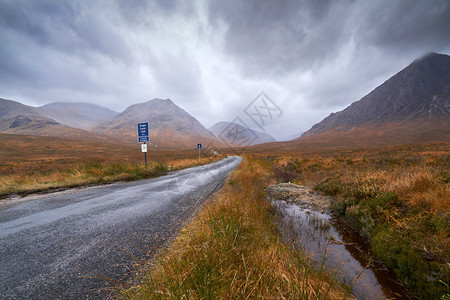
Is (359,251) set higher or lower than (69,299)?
lower

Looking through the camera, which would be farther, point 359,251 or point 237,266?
point 359,251

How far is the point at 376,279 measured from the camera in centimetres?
279

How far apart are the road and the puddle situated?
2.76 m

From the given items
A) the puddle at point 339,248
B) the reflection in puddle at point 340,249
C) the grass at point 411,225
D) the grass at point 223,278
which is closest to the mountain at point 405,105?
the grass at point 411,225

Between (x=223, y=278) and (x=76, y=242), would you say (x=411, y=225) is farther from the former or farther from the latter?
(x=76, y=242)

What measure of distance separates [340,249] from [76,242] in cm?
504

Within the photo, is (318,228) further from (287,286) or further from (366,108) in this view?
(366,108)

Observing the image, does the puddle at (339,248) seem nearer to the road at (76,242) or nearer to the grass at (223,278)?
the grass at (223,278)

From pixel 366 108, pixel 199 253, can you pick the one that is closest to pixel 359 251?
→ pixel 199 253

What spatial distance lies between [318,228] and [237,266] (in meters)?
3.58

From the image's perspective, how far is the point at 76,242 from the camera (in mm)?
2729

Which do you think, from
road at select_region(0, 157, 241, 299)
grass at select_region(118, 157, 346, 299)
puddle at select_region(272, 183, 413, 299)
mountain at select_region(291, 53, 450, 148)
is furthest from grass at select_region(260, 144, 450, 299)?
mountain at select_region(291, 53, 450, 148)

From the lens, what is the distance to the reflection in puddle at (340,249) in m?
2.58

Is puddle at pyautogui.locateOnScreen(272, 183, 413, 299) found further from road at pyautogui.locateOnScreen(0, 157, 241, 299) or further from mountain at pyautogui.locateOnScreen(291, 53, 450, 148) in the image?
mountain at pyautogui.locateOnScreen(291, 53, 450, 148)
